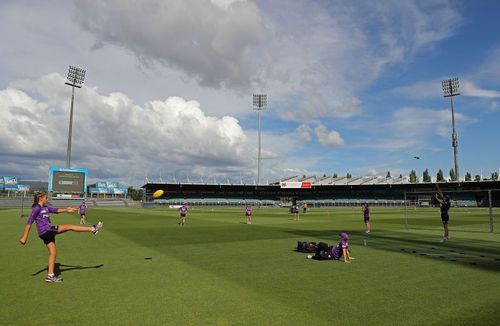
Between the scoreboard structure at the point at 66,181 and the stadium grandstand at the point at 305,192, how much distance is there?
122 ft

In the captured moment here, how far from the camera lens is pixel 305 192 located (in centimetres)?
12556

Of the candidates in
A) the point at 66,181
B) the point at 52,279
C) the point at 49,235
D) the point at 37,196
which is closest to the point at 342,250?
the point at 52,279

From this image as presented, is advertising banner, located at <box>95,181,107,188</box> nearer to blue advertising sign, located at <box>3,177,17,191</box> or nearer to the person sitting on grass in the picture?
blue advertising sign, located at <box>3,177,17,191</box>

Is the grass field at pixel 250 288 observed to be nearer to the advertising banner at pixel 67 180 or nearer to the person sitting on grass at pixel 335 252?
the person sitting on grass at pixel 335 252

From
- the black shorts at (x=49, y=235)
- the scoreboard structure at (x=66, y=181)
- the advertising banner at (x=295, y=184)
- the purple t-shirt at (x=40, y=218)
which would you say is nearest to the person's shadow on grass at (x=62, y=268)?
the black shorts at (x=49, y=235)

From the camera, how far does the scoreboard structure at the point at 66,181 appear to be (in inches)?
2628

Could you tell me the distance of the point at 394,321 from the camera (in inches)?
237

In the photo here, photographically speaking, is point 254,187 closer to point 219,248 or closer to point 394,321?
point 219,248

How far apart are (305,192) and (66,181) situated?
78.7 m

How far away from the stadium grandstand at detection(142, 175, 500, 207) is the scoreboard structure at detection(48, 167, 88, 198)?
3707cm

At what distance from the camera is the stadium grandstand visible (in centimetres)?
10969

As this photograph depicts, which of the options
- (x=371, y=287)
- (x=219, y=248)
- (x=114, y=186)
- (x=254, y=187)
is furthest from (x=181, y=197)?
(x=371, y=287)

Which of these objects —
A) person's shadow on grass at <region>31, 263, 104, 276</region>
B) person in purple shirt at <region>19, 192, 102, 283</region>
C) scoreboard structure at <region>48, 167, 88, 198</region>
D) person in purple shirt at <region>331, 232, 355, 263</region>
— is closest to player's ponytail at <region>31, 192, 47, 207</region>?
person in purple shirt at <region>19, 192, 102, 283</region>

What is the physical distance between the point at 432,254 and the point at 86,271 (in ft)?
38.6
